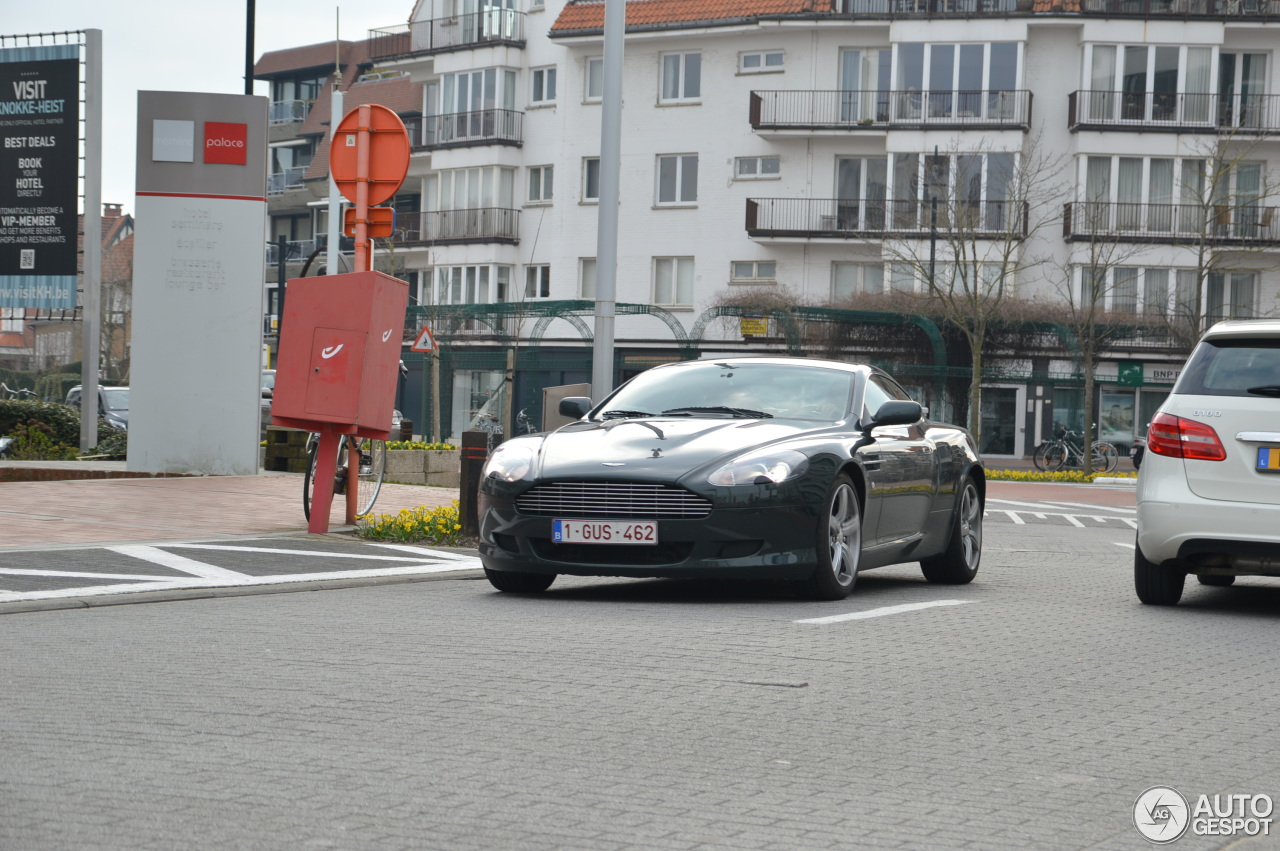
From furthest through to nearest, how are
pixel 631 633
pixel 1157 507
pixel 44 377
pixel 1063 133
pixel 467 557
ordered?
pixel 1063 133 < pixel 44 377 < pixel 467 557 < pixel 1157 507 < pixel 631 633

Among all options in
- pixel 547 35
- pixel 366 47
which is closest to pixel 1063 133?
pixel 547 35

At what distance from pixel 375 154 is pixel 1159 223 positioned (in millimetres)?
41549

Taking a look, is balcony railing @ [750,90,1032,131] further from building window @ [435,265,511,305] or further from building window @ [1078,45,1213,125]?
building window @ [435,265,511,305]

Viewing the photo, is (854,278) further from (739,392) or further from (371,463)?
(739,392)

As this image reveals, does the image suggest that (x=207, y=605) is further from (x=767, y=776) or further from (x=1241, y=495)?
(x=1241, y=495)

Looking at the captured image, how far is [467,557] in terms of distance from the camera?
39.4 feet

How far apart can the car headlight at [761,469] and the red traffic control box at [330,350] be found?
176 inches

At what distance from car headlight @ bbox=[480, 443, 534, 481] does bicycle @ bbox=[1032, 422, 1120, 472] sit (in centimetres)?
3676

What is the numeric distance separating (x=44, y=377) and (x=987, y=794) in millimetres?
31772

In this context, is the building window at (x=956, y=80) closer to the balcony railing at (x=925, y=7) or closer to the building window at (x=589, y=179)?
the balcony railing at (x=925, y=7)

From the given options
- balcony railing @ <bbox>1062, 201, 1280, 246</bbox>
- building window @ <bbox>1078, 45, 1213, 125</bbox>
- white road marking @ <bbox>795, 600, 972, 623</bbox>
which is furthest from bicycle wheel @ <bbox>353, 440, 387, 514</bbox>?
building window @ <bbox>1078, 45, 1213, 125</bbox>

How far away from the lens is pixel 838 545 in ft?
31.2

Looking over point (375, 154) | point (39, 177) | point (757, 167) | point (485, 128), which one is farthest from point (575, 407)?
point (485, 128)

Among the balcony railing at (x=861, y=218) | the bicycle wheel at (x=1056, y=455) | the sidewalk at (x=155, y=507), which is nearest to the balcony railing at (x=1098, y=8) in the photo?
the balcony railing at (x=861, y=218)
